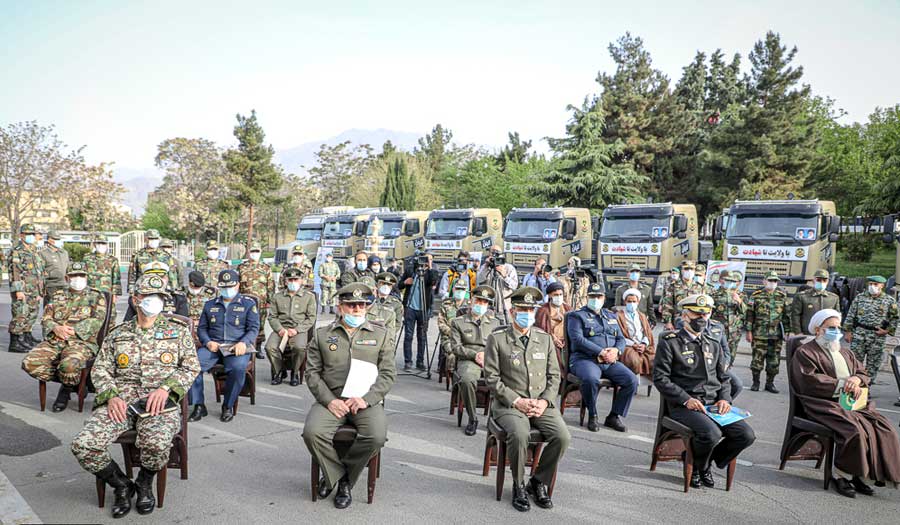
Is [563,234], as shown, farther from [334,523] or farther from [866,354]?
[334,523]

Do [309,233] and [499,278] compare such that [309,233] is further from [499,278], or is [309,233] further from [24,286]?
[24,286]

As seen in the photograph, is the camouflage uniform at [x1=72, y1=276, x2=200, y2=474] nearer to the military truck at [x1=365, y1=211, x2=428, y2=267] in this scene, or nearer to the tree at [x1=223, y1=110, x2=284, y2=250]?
the military truck at [x1=365, y1=211, x2=428, y2=267]

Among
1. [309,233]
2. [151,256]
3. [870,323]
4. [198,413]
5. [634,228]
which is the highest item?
[634,228]

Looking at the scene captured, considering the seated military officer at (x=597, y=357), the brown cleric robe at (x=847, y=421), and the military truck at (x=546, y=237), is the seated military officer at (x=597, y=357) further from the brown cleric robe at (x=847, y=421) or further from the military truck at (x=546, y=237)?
the military truck at (x=546, y=237)

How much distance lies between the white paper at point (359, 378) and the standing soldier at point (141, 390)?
1191 millimetres

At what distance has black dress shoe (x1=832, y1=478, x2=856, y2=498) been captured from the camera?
16.3 feet

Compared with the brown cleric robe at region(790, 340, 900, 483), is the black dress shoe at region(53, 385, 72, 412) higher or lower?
lower

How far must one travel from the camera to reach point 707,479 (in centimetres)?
512

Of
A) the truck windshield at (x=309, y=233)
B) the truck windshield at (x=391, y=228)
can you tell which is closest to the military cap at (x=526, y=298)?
the truck windshield at (x=391, y=228)

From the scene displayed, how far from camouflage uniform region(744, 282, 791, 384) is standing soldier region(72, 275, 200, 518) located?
7566mm

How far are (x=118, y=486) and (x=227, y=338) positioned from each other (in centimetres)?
287

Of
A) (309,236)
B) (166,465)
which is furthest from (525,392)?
(309,236)

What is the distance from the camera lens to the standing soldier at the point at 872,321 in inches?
339

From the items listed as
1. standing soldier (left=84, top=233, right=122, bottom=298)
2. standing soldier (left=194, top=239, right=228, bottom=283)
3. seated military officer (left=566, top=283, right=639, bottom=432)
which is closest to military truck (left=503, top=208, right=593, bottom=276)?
standing soldier (left=194, top=239, right=228, bottom=283)
